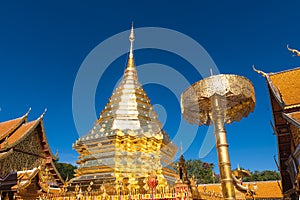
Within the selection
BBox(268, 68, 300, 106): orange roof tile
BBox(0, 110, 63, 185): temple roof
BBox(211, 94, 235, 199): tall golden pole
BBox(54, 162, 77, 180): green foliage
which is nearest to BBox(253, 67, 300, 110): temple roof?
BBox(268, 68, 300, 106): orange roof tile

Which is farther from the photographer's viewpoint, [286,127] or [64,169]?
[64,169]

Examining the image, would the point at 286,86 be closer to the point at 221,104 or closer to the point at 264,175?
the point at 221,104

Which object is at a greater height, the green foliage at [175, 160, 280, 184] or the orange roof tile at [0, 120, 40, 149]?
the orange roof tile at [0, 120, 40, 149]

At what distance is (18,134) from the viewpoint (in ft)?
49.1

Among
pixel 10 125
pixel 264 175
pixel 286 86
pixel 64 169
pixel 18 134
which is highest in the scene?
pixel 10 125

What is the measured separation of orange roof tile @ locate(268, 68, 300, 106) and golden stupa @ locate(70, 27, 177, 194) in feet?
17.7

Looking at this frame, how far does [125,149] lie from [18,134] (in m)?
6.69

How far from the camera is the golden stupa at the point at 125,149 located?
11102 mm

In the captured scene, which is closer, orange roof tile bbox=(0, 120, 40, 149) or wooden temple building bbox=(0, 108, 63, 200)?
wooden temple building bbox=(0, 108, 63, 200)

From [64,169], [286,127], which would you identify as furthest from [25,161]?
[64,169]

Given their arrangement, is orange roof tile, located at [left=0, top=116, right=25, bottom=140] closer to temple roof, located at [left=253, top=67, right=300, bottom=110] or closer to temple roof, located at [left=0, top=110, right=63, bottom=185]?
temple roof, located at [left=0, top=110, right=63, bottom=185]

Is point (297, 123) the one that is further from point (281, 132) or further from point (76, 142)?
point (76, 142)

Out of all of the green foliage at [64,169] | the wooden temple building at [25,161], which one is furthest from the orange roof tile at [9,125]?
the green foliage at [64,169]

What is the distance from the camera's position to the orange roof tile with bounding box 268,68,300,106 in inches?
314
